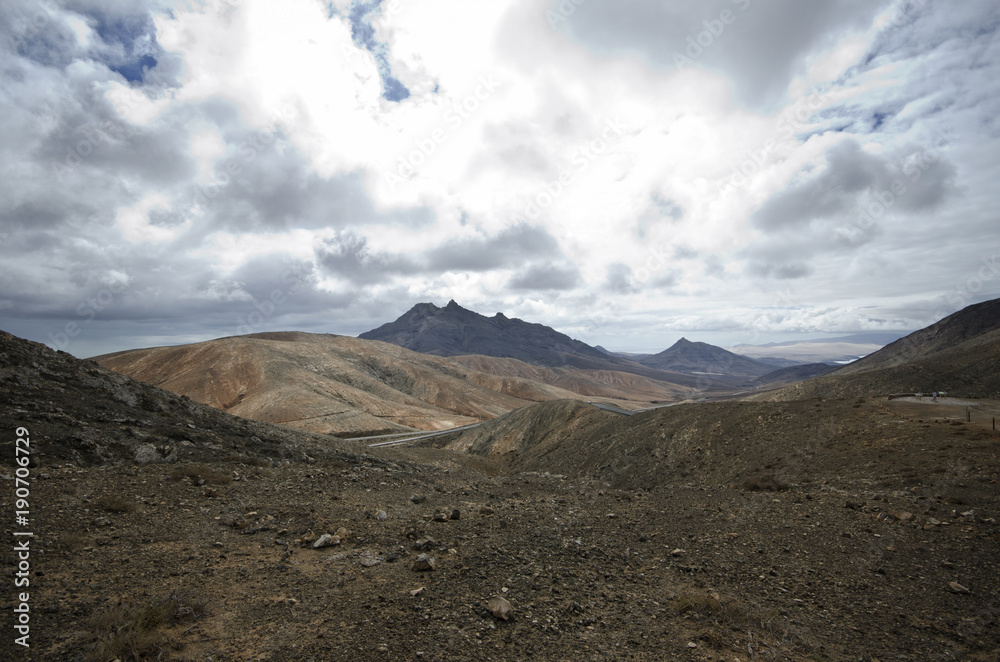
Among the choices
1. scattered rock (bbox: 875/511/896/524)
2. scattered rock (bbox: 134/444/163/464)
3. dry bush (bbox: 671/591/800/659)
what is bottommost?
scattered rock (bbox: 875/511/896/524)

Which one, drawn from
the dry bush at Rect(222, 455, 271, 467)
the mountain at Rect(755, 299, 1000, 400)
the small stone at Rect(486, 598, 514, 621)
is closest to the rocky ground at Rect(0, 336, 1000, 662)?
the small stone at Rect(486, 598, 514, 621)

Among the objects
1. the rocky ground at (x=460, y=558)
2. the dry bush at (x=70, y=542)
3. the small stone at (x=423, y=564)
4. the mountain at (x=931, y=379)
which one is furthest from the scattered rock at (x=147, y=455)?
the mountain at (x=931, y=379)

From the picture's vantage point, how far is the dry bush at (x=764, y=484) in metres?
18.7

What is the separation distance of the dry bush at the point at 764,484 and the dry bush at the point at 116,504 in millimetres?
22169

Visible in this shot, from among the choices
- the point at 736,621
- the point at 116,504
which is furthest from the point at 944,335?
the point at 116,504

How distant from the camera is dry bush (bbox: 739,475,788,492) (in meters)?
18.7

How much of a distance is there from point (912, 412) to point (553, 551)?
2742 cm

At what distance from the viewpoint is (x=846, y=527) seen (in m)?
12.2

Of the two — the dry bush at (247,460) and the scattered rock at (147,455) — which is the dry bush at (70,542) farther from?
the dry bush at (247,460)

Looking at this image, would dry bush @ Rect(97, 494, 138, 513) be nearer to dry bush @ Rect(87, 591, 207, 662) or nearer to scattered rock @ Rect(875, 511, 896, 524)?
dry bush @ Rect(87, 591, 207, 662)

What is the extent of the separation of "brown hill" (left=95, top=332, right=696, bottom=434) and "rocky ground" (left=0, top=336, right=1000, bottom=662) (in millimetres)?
61975

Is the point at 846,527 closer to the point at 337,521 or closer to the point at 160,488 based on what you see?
the point at 337,521

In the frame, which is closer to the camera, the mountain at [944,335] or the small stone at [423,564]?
the small stone at [423,564]

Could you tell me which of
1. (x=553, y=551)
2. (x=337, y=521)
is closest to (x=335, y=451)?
(x=337, y=521)
